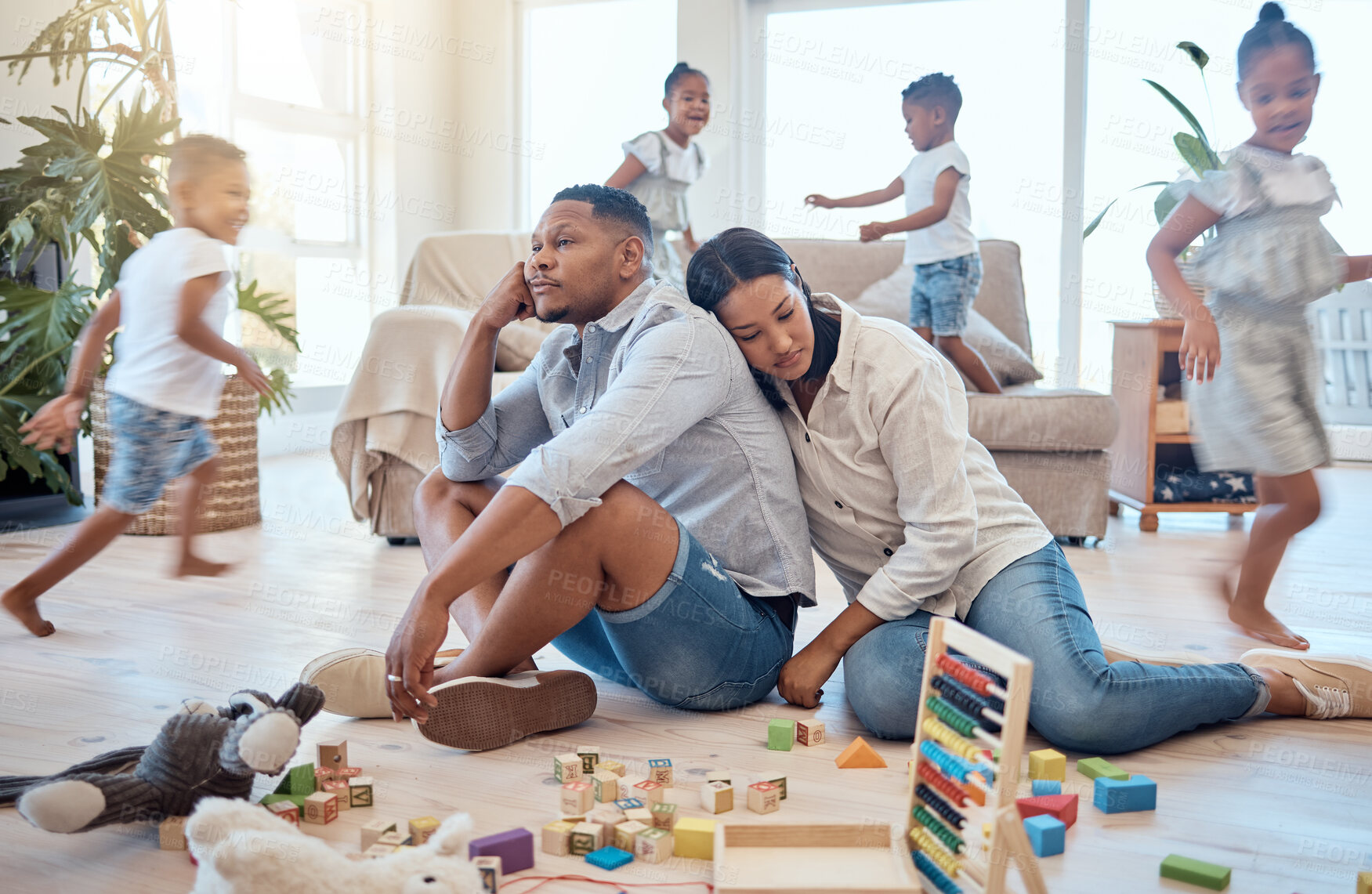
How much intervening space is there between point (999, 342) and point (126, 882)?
291 cm

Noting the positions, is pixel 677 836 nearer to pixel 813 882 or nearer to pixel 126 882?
pixel 813 882

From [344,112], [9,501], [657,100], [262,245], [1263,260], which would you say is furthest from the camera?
[657,100]

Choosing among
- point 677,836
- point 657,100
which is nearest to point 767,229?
point 657,100

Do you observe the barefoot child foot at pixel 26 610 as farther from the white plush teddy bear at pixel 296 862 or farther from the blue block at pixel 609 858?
the blue block at pixel 609 858

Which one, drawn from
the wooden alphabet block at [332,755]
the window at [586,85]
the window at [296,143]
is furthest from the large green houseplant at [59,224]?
the window at [586,85]

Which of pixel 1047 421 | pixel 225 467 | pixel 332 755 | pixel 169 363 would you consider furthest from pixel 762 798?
pixel 225 467

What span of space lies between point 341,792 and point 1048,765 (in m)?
0.91

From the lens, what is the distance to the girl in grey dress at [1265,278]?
6.26 ft

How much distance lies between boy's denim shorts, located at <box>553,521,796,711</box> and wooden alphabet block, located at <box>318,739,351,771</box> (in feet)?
1.28

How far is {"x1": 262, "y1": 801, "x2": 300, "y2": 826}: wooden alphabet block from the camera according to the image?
129 centimetres

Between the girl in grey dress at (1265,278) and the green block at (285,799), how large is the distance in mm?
1577

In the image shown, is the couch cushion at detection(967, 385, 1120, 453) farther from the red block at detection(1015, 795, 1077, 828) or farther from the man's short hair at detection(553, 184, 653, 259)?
the red block at detection(1015, 795, 1077, 828)

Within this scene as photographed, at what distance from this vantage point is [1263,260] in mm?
1952

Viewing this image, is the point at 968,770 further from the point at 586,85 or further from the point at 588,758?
the point at 586,85
